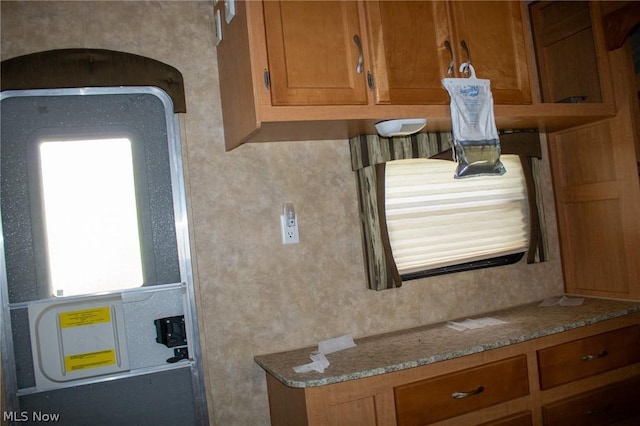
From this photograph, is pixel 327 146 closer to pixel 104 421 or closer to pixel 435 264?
pixel 435 264

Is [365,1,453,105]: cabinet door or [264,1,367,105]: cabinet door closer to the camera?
[264,1,367,105]: cabinet door

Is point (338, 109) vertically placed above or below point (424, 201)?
above

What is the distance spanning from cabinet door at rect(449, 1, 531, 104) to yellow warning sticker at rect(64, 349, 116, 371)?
1895 millimetres

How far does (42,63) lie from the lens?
2.03m

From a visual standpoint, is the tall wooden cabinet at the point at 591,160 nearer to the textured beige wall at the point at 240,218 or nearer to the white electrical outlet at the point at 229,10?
the textured beige wall at the point at 240,218

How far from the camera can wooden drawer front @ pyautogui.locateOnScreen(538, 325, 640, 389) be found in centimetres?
223

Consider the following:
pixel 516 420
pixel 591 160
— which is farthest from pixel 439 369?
pixel 591 160

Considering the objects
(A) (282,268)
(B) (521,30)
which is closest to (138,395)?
(A) (282,268)

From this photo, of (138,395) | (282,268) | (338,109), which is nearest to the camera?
(338,109)

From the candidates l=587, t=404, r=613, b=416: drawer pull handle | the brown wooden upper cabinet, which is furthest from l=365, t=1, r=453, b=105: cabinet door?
l=587, t=404, r=613, b=416: drawer pull handle

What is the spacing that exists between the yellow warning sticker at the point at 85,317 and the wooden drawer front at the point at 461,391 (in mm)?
1189

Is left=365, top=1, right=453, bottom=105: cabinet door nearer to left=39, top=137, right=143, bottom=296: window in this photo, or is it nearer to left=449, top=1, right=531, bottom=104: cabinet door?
left=449, top=1, right=531, bottom=104: cabinet door

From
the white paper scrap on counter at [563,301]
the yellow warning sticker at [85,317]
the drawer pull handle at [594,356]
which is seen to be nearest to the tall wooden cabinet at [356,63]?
the yellow warning sticker at [85,317]

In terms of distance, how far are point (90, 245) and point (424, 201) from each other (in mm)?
1558
